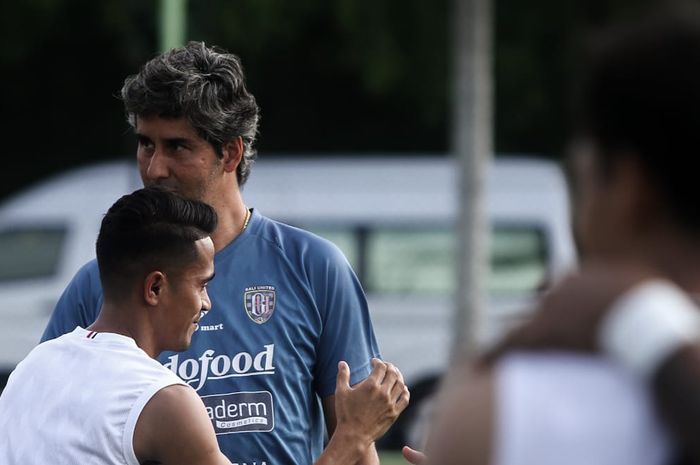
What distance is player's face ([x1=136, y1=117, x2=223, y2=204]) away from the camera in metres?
3.64

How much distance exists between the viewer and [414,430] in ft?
40.0

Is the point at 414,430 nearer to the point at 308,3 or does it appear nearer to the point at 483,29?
the point at 483,29

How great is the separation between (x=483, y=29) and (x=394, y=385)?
1077 cm

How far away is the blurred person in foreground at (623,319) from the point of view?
162cm

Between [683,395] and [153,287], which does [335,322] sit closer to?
[153,287]

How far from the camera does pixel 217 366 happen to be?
11.6 feet

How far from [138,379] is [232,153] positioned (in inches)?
41.0

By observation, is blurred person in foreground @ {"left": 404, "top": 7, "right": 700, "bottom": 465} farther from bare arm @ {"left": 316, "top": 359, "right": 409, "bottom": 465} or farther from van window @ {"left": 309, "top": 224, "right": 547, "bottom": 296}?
van window @ {"left": 309, "top": 224, "right": 547, "bottom": 296}

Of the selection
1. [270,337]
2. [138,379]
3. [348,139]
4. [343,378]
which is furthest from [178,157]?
[348,139]

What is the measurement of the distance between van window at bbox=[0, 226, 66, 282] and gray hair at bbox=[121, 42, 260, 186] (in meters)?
8.70

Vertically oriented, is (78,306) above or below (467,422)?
below

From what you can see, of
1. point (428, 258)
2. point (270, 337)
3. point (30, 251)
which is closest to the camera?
point (270, 337)

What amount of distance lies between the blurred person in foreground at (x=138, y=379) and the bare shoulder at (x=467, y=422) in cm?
122

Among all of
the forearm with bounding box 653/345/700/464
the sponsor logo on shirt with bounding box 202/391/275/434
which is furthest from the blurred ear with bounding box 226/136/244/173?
the forearm with bounding box 653/345/700/464
